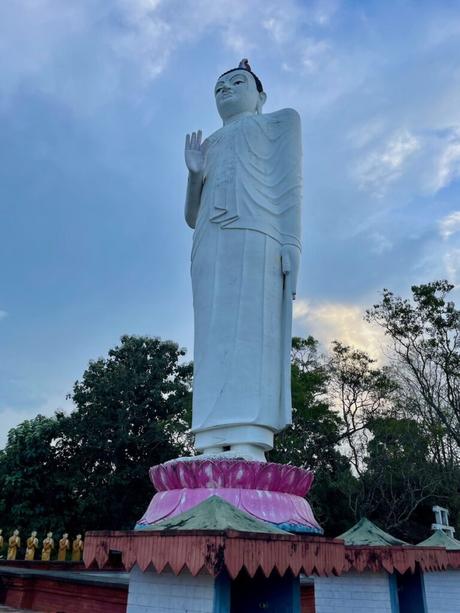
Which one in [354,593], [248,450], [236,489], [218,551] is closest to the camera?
[218,551]

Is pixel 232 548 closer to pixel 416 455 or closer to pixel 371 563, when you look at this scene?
pixel 371 563

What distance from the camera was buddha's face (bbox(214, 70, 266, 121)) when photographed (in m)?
7.53

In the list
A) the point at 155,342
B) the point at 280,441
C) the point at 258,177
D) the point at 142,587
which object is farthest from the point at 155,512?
the point at 155,342

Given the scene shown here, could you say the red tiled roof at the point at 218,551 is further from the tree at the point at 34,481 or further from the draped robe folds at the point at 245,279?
the tree at the point at 34,481

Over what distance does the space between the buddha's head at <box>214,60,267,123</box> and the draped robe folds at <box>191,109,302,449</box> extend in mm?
352

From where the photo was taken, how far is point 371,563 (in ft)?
13.7

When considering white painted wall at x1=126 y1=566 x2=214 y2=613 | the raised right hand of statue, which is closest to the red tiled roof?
white painted wall at x1=126 y1=566 x2=214 y2=613

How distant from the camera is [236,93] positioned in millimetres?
7523

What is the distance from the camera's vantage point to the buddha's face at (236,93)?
24.7 ft

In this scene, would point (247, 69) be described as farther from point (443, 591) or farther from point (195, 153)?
point (443, 591)

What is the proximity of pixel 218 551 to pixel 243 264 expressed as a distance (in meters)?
4.03

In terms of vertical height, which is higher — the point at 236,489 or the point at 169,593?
the point at 236,489

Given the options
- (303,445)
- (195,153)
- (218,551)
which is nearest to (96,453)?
(303,445)

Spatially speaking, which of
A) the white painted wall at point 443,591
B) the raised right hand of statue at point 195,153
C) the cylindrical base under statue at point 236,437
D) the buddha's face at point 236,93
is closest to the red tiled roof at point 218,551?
the cylindrical base under statue at point 236,437
